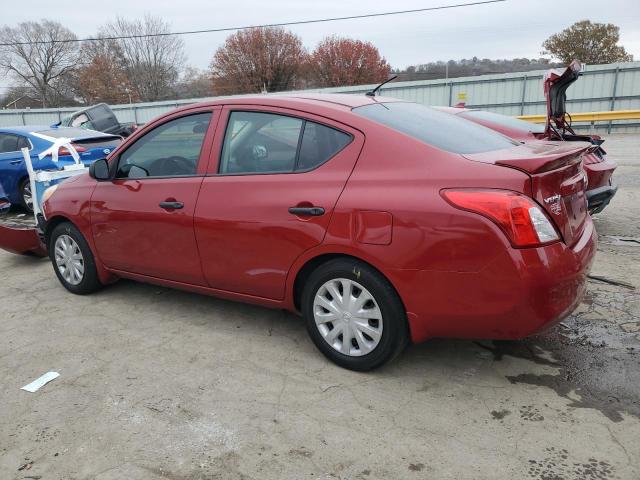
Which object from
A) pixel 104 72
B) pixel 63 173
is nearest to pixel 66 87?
pixel 104 72

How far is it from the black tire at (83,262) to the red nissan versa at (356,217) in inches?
17.0

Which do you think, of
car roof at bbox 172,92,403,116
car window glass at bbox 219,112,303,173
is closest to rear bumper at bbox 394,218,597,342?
car window glass at bbox 219,112,303,173

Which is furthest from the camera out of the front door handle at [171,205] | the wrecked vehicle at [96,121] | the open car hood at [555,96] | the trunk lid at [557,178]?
the wrecked vehicle at [96,121]

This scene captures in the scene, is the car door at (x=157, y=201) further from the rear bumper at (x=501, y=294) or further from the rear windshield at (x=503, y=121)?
the rear windshield at (x=503, y=121)

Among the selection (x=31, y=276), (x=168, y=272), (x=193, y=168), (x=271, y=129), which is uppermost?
(x=271, y=129)

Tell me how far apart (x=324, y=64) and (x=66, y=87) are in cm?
2588

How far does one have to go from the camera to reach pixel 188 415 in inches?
108

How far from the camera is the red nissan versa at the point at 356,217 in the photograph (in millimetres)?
2537

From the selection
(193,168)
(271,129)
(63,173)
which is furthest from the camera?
(63,173)

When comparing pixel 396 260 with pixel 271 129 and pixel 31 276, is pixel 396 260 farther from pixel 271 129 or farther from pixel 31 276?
pixel 31 276

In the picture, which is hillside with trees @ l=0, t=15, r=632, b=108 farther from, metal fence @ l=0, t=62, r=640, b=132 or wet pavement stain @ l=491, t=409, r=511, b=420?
wet pavement stain @ l=491, t=409, r=511, b=420

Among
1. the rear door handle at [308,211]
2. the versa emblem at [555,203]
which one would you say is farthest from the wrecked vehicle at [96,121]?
the versa emblem at [555,203]

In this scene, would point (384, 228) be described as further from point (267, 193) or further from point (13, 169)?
point (13, 169)

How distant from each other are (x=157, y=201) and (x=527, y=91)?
2046 cm
